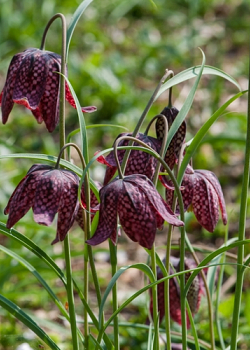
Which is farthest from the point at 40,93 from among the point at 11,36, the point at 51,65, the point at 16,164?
the point at 11,36

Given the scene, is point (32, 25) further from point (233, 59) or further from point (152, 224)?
point (152, 224)

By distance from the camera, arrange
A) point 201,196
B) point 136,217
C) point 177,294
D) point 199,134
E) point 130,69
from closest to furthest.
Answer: point 136,217 → point 199,134 → point 201,196 → point 177,294 → point 130,69

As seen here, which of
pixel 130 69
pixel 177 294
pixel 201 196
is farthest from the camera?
pixel 130 69

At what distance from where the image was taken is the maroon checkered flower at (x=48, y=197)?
40.9 inches

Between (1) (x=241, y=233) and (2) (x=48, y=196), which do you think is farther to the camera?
(1) (x=241, y=233)

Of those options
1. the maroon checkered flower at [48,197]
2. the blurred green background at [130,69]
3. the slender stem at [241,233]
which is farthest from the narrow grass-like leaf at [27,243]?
the blurred green background at [130,69]

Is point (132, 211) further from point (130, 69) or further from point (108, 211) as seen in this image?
point (130, 69)

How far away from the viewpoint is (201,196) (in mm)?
1231

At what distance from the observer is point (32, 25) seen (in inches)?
161

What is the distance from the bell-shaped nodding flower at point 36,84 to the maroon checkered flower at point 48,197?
13cm

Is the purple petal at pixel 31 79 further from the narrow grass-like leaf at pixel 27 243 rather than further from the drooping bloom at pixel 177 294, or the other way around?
the drooping bloom at pixel 177 294

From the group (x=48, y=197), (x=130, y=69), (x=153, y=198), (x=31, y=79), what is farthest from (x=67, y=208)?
(x=130, y=69)

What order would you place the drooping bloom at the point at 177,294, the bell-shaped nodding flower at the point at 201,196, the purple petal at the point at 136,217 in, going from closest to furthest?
the purple petal at the point at 136,217 < the bell-shaped nodding flower at the point at 201,196 < the drooping bloom at the point at 177,294

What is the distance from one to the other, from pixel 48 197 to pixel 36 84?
24 centimetres
